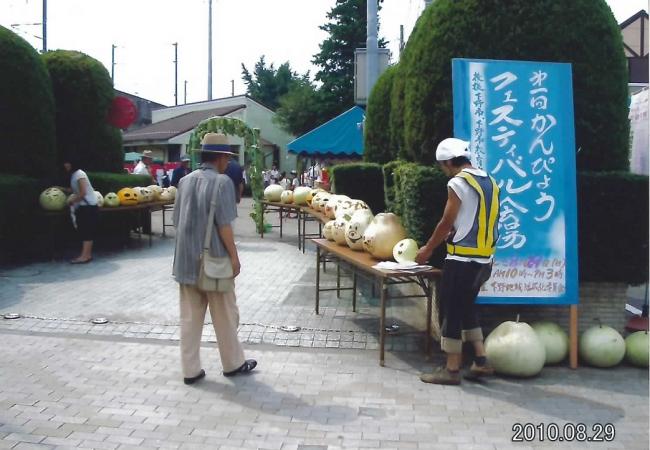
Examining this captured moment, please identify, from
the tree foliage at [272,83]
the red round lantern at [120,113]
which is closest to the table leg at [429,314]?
the red round lantern at [120,113]

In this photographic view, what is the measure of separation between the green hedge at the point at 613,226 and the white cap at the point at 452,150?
1.51 metres

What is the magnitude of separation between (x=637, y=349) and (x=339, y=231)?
10.6 ft

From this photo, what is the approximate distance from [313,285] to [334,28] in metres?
31.2

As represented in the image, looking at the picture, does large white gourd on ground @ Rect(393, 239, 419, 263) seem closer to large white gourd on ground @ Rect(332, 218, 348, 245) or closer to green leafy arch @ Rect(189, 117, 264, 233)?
large white gourd on ground @ Rect(332, 218, 348, 245)

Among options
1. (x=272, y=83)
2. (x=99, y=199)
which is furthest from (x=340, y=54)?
(x=99, y=199)

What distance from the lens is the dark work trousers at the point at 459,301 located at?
513cm

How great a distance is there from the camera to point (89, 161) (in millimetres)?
12922

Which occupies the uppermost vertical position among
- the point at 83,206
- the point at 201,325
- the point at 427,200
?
the point at 83,206

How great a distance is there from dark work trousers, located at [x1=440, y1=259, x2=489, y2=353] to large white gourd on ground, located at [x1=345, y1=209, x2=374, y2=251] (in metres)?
1.83

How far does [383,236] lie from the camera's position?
632 cm

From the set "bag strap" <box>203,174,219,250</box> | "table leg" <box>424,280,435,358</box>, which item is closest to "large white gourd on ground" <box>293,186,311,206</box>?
"table leg" <box>424,280,435,358</box>

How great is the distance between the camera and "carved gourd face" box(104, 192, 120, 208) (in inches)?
472

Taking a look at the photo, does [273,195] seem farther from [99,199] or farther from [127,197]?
[99,199]

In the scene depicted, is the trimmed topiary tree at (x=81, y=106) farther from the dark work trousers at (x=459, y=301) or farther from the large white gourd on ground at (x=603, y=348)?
the large white gourd on ground at (x=603, y=348)
